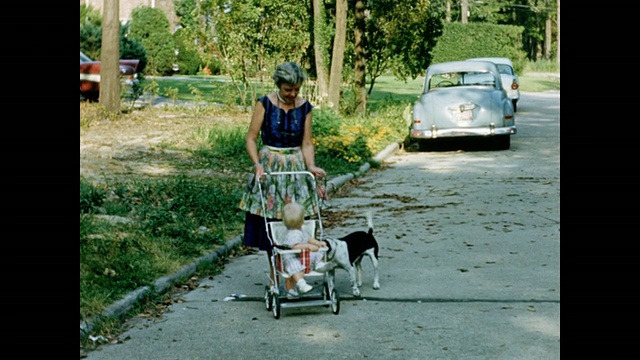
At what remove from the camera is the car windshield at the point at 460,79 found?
21.3 meters

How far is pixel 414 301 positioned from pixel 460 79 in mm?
14327

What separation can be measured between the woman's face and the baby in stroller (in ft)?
2.82

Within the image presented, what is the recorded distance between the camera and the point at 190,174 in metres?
14.6

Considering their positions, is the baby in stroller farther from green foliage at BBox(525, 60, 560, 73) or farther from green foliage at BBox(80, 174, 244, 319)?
green foliage at BBox(525, 60, 560, 73)

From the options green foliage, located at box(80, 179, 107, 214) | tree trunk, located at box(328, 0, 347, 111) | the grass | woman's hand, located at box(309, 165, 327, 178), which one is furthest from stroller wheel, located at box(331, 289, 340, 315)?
tree trunk, located at box(328, 0, 347, 111)

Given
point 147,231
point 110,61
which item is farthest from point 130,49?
point 147,231

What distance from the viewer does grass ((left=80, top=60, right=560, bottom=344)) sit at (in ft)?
26.5

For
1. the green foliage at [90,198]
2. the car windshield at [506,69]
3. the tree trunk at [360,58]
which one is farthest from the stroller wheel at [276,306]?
the car windshield at [506,69]

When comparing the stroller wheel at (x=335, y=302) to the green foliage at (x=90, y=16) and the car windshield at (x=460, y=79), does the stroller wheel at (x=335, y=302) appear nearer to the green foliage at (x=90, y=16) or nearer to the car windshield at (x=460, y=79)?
the car windshield at (x=460, y=79)

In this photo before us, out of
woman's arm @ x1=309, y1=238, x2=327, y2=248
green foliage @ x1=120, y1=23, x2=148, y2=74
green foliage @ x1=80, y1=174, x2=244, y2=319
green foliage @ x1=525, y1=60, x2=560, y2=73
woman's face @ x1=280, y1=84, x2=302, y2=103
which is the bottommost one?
green foliage @ x1=80, y1=174, x2=244, y2=319
